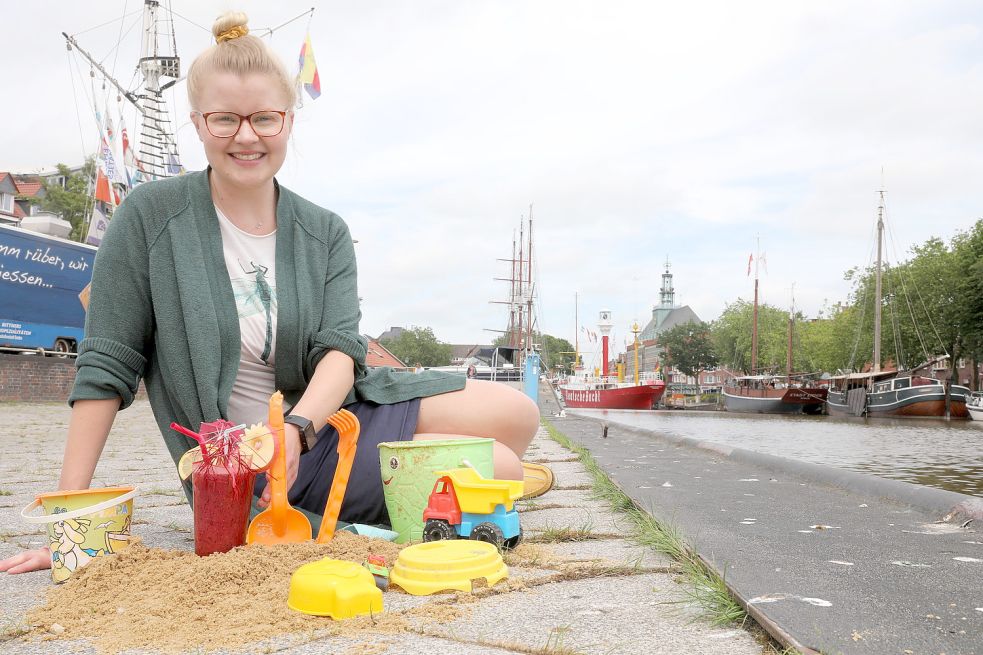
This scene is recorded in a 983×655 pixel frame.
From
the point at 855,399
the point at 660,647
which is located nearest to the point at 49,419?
the point at 660,647

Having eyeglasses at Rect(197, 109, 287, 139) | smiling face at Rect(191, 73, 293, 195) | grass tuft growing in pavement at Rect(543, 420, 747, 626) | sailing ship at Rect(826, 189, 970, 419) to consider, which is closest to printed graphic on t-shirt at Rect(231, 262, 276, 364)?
smiling face at Rect(191, 73, 293, 195)

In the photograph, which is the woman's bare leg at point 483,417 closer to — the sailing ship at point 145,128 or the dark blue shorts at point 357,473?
the dark blue shorts at point 357,473

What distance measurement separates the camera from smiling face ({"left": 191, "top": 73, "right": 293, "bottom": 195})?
72.9 inches

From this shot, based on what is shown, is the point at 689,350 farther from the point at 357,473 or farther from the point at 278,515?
the point at 278,515

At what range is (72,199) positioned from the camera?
89.4 feet

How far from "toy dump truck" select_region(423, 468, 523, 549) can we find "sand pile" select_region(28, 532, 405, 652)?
13cm

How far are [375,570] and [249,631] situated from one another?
293 millimetres

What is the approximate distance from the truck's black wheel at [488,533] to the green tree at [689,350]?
7405 centimetres

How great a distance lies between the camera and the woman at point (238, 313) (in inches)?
72.8

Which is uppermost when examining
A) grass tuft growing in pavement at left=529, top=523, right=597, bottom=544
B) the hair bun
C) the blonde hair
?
the hair bun

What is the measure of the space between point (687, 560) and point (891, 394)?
2971cm

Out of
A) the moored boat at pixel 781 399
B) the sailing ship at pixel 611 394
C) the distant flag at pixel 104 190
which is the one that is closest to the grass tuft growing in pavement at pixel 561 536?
the distant flag at pixel 104 190

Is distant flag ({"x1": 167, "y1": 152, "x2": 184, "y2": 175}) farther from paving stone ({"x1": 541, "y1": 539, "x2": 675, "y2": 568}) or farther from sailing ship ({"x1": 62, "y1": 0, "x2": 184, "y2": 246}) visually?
paving stone ({"x1": 541, "y1": 539, "x2": 675, "y2": 568})

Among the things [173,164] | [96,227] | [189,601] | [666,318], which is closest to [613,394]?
[173,164]
